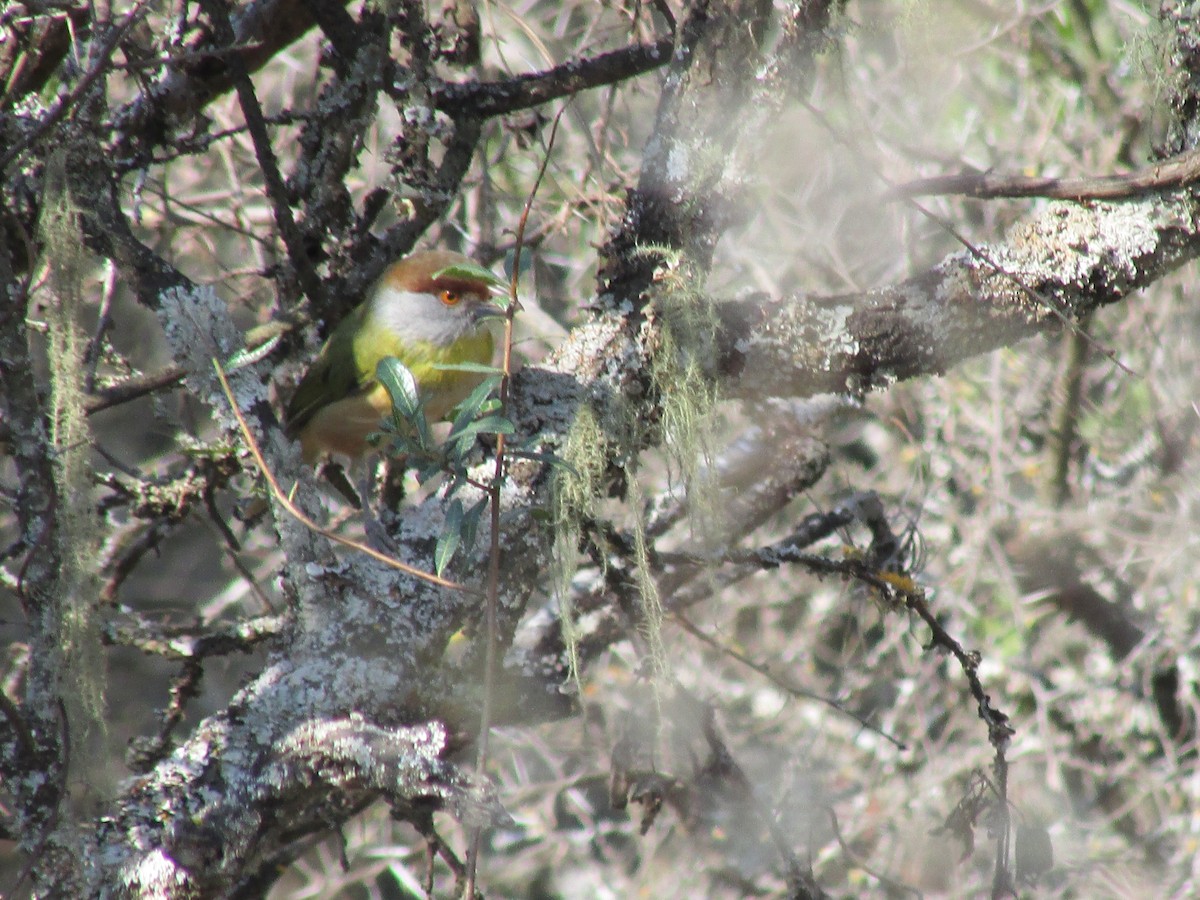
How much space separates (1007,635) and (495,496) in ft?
15.7

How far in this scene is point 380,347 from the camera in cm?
390

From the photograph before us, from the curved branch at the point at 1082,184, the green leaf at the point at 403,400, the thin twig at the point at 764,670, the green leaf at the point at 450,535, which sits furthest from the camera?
the thin twig at the point at 764,670

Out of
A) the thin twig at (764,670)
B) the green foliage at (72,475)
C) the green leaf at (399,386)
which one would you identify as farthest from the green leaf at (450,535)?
the thin twig at (764,670)

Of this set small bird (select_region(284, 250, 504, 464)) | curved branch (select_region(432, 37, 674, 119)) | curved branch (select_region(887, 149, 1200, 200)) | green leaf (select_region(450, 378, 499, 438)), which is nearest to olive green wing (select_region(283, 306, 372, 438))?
small bird (select_region(284, 250, 504, 464))

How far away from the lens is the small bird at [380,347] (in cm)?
384

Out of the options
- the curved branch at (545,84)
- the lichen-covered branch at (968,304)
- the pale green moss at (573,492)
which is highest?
the curved branch at (545,84)

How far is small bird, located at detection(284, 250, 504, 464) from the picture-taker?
3.84 meters

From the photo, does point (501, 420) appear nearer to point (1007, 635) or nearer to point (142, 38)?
point (142, 38)

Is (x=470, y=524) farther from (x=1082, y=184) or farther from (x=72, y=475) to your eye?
(x=1082, y=184)

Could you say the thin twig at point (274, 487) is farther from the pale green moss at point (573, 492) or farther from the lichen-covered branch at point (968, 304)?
the lichen-covered branch at point (968, 304)

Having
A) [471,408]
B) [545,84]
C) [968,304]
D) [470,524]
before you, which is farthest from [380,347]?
[968,304]

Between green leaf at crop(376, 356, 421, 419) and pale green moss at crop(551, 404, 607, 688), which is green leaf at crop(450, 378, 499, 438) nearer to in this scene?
green leaf at crop(376, 356, 421, 419)

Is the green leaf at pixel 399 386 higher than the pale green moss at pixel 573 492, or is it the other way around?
the green leaf at pixel 399 386

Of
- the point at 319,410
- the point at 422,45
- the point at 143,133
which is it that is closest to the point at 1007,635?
the point at 319,410
